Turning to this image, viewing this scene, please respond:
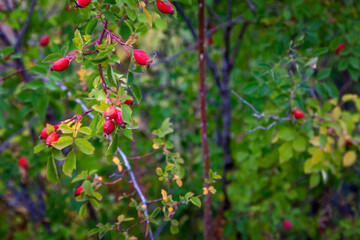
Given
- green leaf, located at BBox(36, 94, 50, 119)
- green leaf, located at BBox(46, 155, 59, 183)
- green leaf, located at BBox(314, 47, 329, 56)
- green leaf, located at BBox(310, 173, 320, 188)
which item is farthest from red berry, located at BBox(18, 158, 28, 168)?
green leaf, located at BBox(314, 47, 329, 56)

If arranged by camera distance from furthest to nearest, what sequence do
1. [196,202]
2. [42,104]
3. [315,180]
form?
[315,180], [42,104], [196,202]

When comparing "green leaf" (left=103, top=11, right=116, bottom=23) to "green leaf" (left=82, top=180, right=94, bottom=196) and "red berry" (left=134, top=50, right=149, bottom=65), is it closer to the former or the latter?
"red berry" (left=134, top=50, right=149, bottom=65)

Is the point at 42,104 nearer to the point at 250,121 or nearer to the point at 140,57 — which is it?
the point at 140,57

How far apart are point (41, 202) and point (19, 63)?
1.21 m

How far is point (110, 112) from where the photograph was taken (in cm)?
69

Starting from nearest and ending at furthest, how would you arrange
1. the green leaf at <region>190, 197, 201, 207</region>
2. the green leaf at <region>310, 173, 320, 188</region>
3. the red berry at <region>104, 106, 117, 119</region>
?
1. the red berry at <region>104, 106, 117, 119</region>
2. the green leaf at <region>190, 197, 201, 207</region>
3. the green leaf at <region>310, 173, 320, 188</region>

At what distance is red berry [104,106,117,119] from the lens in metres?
0.69

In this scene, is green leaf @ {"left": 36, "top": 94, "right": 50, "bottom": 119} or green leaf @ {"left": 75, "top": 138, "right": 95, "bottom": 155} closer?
green leaf @ {"left": 75, "top": 138, "right": 95, "bottom": 155}

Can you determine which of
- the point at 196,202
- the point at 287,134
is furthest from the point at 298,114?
the point at 196,202

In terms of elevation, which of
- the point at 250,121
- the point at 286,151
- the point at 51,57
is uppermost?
the point at 51,57

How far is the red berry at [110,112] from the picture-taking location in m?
0.69

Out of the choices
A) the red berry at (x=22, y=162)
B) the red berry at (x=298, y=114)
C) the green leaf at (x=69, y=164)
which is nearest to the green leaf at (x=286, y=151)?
the red berry at (x=298, y=114)

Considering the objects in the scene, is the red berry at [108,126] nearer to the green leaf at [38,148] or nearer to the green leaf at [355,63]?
the green leaf at [38,148]

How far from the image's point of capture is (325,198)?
2.44 meters
